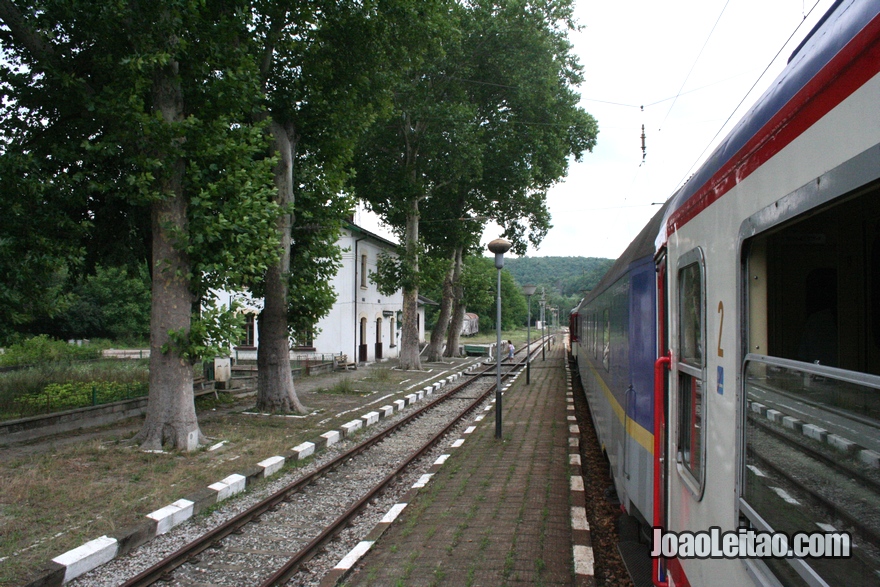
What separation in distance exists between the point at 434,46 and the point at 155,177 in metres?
8.60

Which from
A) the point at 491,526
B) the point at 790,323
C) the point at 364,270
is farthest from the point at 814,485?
the point at 364,270

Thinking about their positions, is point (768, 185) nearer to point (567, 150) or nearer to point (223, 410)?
point (223, 410)

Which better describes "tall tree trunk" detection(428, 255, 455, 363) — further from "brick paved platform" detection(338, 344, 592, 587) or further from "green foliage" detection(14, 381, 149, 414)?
"brick paved platform" detection(338, 344, 592, 587)

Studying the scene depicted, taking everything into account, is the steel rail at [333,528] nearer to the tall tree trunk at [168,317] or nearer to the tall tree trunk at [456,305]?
the tall tree trunk at [168,317]

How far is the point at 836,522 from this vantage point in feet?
5.08

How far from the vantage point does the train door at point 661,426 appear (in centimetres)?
363

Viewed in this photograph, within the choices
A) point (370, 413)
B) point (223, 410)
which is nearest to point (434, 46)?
point (370, 413)

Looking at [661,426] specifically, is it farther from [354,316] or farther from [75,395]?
[354,316]

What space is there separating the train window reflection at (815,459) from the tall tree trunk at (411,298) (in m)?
23.6

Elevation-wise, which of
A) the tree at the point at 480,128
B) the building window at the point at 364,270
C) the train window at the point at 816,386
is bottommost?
the train window at the point at 816,386

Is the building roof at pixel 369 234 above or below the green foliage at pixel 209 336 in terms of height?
above

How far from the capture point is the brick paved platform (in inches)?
203

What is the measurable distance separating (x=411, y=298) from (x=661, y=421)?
76.0 feet

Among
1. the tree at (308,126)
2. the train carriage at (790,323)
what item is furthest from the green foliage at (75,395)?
the train carriage at (790,323)
